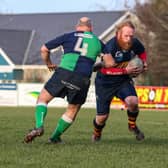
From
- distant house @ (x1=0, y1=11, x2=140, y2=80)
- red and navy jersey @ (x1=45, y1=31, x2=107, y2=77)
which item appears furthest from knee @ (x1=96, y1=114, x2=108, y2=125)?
distant house @ (x1=0, y1=11, x2=140, y2=80)

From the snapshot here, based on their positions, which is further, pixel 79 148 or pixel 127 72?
pixel 127 72

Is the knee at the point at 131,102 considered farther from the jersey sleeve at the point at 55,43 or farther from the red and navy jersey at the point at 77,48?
the jersey sleeve at the point at 55,43

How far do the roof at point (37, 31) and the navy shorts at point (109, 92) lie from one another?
4682cm

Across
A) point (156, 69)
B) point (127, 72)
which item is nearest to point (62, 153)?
point (127, 72)

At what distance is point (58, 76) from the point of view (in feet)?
33.5

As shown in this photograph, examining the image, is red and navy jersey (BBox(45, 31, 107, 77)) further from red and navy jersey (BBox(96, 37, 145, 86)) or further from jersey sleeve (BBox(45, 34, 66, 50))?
red and navy jersey (BBox(96, 37, 145, 86))

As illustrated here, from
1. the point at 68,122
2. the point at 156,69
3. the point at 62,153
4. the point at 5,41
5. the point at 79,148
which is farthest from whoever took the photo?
the point at 5,41

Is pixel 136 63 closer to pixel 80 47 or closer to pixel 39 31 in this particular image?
pixel 80 47

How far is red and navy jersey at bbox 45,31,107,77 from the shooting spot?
1011cm

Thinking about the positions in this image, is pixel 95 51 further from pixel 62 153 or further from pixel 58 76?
pixel 62 153

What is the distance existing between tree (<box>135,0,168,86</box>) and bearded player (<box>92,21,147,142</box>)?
128ft

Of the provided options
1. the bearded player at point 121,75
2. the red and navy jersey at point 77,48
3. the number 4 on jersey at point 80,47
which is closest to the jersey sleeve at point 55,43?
the red and navy jersey at point 77,48

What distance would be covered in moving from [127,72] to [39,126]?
1.80 meters

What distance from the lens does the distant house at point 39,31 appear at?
58250 millimetres
